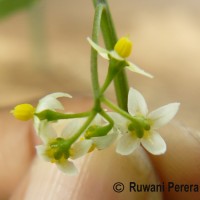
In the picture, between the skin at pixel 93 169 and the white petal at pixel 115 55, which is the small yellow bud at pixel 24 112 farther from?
the skin at pixel 93 169

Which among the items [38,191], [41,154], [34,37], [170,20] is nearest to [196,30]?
[170,20]

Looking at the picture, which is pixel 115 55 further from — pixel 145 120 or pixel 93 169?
pixel 93 169

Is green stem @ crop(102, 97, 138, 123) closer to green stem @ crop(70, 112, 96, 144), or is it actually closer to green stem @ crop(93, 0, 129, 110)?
green stem @ crop(70, 112, 96, 144)

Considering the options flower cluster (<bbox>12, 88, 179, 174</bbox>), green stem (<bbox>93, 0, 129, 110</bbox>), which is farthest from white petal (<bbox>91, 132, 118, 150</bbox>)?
green stem (<bbox>93, 0, 129, 110</bbox>)

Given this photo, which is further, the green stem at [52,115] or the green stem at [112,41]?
the green stem at [112,41]

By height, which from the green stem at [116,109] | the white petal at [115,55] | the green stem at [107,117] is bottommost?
the green stem at [107,117]

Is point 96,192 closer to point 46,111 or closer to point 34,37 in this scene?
point 46,111

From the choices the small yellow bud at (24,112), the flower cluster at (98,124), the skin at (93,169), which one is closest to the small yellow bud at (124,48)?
the flower cluster at (98,124)
